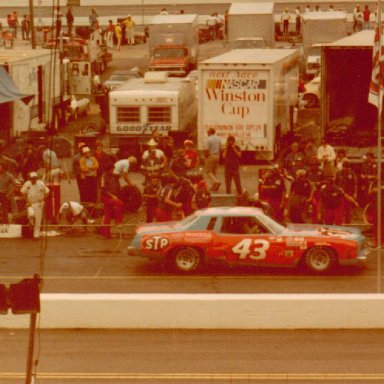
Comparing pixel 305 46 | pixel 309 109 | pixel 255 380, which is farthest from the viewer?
pixel 305 46

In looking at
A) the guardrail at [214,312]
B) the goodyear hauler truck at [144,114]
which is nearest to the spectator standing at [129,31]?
the goodyear hauler truck at [144,114]

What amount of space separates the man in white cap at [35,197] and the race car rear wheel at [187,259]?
12.7 ft

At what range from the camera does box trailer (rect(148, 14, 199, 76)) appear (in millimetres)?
48562

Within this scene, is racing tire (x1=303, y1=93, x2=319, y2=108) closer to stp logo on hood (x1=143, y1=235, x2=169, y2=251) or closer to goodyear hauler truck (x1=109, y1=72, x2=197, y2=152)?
goodyear hauler truck (x1=109, y1=72, x2=197, y2=152)

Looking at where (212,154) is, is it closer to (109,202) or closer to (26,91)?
(109,202)

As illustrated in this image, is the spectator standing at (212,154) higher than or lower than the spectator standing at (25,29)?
lower

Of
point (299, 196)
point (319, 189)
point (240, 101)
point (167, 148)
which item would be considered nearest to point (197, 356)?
point (319, 189)

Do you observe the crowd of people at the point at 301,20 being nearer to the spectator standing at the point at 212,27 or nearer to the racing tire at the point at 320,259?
the spectator standing at the point at 212,27

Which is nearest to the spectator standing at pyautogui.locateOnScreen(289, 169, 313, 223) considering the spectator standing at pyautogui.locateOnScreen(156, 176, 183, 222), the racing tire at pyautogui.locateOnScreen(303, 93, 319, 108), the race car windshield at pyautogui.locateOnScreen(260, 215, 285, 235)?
the spectator standing at pyautogui.locateOnScreen(156, 176, 183, 222)

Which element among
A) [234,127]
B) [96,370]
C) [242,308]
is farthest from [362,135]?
[96,370]

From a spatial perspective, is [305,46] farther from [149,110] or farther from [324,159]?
[324,159]

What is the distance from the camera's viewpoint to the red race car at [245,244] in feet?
67.2

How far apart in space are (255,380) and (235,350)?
121 cm

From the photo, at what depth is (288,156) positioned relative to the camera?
26.2 m
